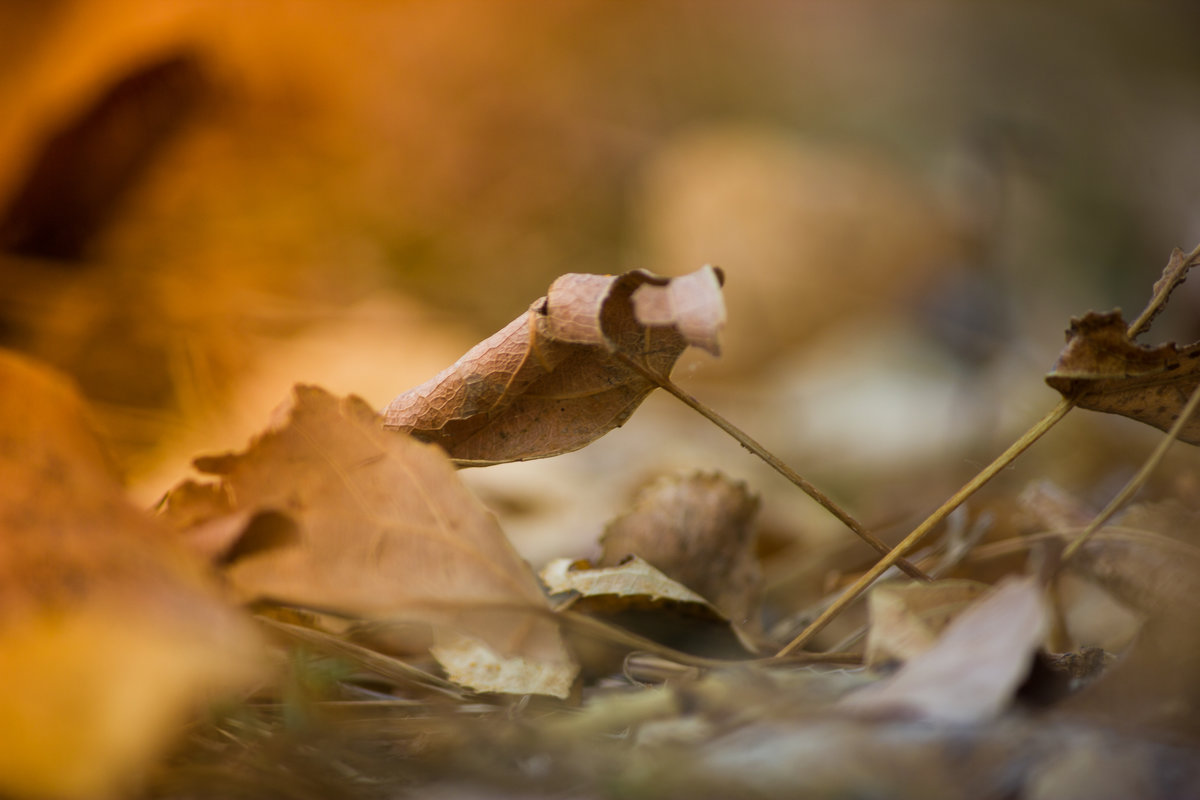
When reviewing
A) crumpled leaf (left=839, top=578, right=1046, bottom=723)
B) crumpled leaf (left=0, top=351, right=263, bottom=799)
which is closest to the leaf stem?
crumpled leaf (left=839, top=578, right=1046, bottom=723)

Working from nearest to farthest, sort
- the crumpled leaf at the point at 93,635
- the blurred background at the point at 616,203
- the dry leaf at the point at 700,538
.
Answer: the crumpled leaf at the point at 93,635, the dry leaf at the point at 700,538, the blurred background at the point at 616,203

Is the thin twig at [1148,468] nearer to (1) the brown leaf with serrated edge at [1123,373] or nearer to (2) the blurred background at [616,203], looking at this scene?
(1) the brown leaf with serrated edge at [1123,373]

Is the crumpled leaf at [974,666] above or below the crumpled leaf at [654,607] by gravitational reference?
below

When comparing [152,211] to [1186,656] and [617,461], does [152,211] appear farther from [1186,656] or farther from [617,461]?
[1186,656]

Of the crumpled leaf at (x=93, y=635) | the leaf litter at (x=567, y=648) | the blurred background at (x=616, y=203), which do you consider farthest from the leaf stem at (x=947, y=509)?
the blurred background at (x=616, y=203)

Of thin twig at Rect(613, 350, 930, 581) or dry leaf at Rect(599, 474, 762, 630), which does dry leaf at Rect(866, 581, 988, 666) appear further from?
dry leaf at Rect(599, 474, 762, 630)

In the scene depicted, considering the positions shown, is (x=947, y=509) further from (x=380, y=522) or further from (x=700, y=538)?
(x=380, y=522)

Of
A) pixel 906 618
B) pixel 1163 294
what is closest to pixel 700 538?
pixel 906 618

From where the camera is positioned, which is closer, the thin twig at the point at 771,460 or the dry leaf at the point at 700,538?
the thin twig at the point at 771,460
